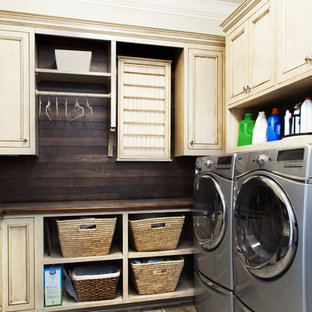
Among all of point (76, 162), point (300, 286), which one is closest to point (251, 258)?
point (300, 286)

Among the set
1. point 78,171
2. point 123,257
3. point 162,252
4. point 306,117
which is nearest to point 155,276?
point 162,252

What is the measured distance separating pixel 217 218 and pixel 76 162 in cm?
141

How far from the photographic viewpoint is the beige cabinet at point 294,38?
162 centimetres

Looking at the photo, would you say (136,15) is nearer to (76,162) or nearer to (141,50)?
(141,50)

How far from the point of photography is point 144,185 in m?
2.93

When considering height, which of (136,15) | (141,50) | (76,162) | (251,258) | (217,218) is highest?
(136,15)

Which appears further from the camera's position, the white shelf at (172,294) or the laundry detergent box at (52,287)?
the white shelf at (172,294)

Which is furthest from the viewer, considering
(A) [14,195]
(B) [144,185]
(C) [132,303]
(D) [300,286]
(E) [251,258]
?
(B) [144,185]

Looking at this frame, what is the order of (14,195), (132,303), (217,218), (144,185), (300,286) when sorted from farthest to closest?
(144,185)
(14,195)
(132,303)
(217,218)
(300,286)

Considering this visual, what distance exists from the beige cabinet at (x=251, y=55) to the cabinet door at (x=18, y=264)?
1853mm

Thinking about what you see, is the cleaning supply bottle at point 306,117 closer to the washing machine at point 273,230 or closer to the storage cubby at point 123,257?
the washing machine at point 273,230

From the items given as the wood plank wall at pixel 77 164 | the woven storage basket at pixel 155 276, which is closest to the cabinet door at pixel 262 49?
the wood plank wall at pixel 77 164

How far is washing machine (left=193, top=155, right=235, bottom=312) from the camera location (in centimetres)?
191

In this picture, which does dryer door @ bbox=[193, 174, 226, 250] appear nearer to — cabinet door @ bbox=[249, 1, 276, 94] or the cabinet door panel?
cabinet door @ bbox=[249, 1, 276, 94]
